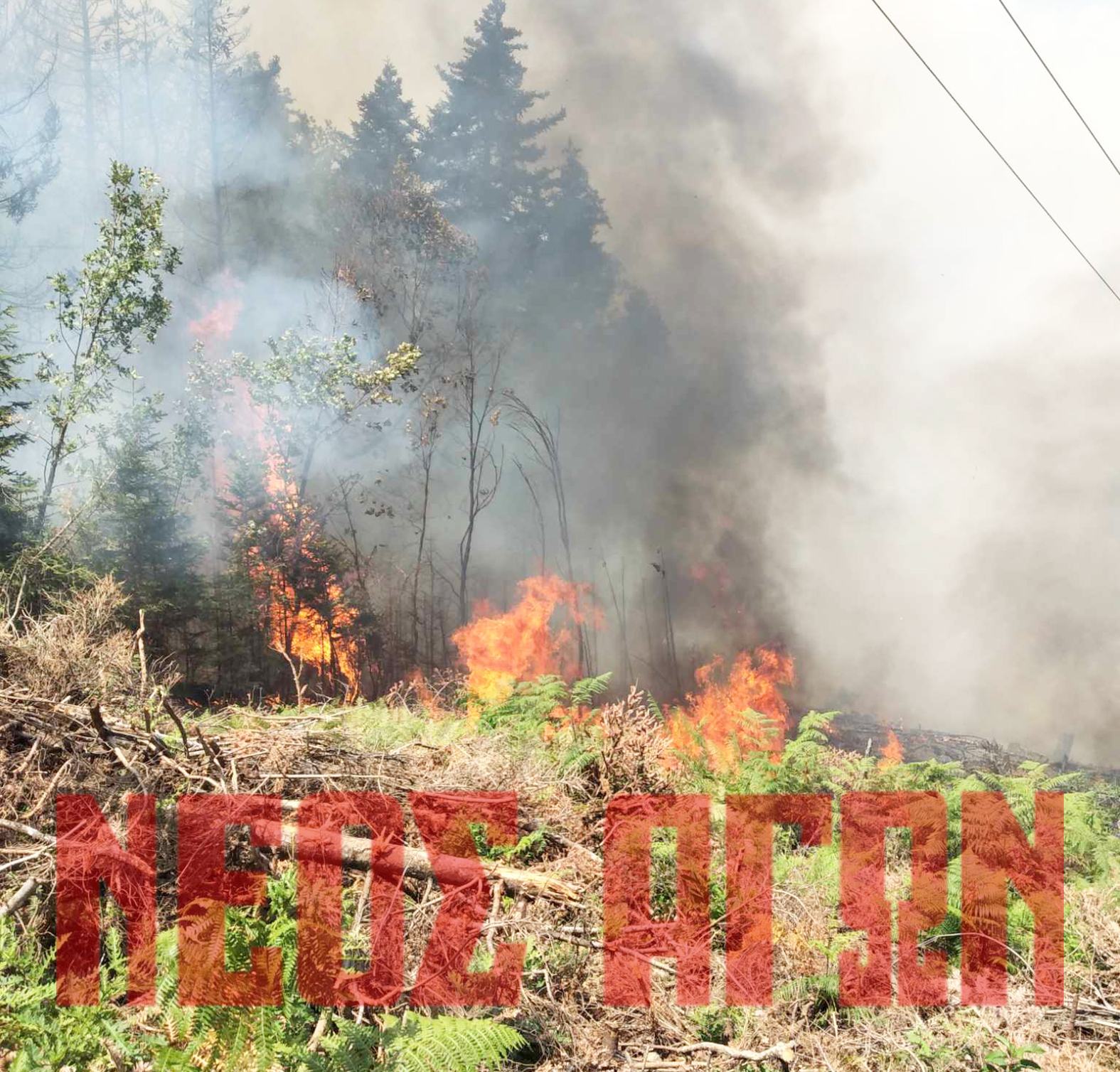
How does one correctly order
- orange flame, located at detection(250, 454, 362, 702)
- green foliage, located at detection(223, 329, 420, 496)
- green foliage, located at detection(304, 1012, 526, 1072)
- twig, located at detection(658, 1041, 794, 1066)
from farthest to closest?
green foliage, located at detection(223, 329, 420, 496) < orange flame, located at detection(250, 454, 362, 702) < twig, located at detection(658, 1041, 794, 1066) < green foliage, located at detection(304, 1012, 526, 1072)

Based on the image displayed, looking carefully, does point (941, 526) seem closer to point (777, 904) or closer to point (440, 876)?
point (777, 904)

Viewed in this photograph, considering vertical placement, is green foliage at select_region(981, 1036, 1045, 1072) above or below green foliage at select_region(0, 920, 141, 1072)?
below

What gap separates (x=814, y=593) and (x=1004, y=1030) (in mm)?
15718

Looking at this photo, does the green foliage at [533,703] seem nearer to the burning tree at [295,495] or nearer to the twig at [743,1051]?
the twig at [743,1051]

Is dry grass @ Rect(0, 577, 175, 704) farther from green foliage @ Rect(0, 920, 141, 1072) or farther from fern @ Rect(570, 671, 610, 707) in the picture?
fern @ Rect(570, 671, 610, 707)

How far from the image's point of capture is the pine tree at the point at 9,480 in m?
11.4

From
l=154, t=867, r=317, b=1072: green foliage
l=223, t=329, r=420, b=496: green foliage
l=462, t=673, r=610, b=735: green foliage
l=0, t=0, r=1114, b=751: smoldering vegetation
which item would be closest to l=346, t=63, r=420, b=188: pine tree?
l=0, t=0, r=1114, b=751: smoldering vegetation

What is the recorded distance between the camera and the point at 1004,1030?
3836mm

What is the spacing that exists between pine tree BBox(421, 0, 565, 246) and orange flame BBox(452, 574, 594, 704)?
10059 millimetres

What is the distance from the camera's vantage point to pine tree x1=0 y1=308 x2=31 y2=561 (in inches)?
450

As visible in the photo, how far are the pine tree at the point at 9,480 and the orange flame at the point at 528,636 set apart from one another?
926 cm

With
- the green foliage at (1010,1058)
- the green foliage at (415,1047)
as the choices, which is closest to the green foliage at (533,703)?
the green foliage at (415,1047)

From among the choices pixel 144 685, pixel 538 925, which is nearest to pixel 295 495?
pixel 144 685

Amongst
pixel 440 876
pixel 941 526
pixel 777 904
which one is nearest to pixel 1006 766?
pixel 777 904
